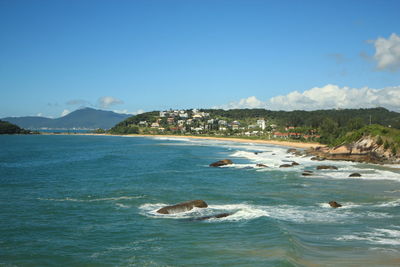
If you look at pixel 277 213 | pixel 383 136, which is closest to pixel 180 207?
pixel 277 213

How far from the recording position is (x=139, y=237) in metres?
19.6

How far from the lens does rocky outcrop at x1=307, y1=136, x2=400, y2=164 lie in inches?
2336

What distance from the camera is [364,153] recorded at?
2459 inches

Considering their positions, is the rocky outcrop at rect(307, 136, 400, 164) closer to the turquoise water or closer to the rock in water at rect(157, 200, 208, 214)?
the turquoise water

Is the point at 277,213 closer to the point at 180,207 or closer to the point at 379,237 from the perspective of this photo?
the point at 180,207

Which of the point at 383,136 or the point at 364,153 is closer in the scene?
the point at 383,136

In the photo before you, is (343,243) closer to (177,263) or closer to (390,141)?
(177,263)

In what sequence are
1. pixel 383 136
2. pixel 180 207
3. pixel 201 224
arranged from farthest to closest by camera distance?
pixel 383 136, pixel 180 207, pixel 201 224

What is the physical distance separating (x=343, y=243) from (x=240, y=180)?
75.1 ft

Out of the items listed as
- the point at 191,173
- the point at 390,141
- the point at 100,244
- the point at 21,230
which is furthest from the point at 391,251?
the point at 390,141

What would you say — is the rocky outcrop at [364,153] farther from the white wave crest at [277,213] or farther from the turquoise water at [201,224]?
the white wave crest at [277,213]

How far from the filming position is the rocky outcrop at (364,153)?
5934 centimetres

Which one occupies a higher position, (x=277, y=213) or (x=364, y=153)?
(x=364, y=153)

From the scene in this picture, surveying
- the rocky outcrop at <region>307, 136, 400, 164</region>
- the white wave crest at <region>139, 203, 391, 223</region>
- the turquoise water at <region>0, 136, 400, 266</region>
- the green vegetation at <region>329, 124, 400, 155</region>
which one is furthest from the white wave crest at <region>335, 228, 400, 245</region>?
the green vegetation at <region>329, 124, 400, 155</region>
